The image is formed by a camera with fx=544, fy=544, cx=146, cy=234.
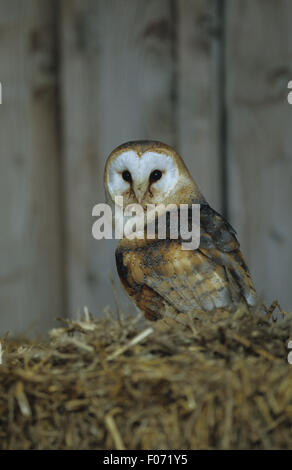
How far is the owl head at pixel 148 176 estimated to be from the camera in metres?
1.52

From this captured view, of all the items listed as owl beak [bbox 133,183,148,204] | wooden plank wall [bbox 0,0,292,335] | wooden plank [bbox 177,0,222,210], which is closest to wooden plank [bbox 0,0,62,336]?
wooden plank wall [bbox 0,0,292,335]

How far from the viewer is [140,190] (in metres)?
1.55

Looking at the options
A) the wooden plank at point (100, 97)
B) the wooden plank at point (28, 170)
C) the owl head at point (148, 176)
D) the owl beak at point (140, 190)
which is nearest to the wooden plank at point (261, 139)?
the wooden plank at point (100, 97)

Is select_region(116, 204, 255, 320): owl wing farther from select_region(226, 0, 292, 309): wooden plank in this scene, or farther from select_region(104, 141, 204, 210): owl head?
select_region(226, 0, 292, 309): wooden plank

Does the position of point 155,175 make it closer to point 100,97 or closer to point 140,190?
point 140,190

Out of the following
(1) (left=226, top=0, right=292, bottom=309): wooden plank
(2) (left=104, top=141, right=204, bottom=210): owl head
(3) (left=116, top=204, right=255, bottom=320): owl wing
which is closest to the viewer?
(3) (left=116, top=204, right=255, bottom=320): owl wing

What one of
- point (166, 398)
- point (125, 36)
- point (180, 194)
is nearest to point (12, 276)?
point (180, 194)

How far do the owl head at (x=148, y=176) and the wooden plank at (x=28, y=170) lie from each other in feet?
1.73

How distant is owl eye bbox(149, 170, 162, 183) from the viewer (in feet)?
5.12

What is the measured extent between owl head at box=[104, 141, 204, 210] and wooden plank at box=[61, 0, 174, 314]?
17.0 inches

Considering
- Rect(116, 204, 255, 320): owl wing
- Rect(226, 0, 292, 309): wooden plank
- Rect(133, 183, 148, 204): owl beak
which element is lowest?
Rect(116, 204, 255, 320): owl wing

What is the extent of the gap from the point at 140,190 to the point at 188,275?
0.33 meters

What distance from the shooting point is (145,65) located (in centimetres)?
204

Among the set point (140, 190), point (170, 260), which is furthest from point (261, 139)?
point (170, 260)
